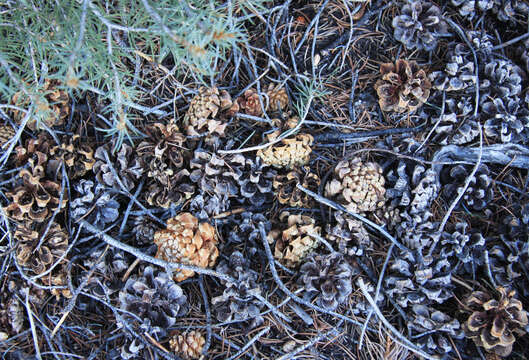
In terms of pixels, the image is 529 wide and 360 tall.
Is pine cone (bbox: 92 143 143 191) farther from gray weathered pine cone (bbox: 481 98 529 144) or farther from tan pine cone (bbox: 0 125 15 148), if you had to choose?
gray weathered pine cone (bbox: 481 98 529 144)

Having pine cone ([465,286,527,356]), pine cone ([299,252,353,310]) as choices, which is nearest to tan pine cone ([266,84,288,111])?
pine cone ([299,252,353,310])

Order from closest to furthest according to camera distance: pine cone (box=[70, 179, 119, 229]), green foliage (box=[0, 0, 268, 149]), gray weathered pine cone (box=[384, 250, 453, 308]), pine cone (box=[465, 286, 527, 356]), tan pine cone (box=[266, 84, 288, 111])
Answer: green foliage (box=[0, 0, 268, 149])
pine cone (box=[465, 286, 527, 356])
gray weathered pine cone (box=[384, 250, 453, 308])
pine cone (box=[70, 179, 119, 229])
tan pine cone (box=[266, 84, 288, 111])

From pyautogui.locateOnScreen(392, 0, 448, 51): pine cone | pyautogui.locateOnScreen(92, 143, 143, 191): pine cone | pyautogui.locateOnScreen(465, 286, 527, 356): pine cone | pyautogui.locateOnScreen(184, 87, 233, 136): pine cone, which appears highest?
pyautogui.locateOnScreen(392, 0, 448, 51): pine cone

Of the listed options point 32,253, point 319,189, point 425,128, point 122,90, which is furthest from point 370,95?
point 32,253

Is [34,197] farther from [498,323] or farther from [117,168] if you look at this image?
[498,323]

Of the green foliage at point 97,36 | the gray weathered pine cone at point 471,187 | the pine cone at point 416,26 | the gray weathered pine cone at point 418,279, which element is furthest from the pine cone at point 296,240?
the pine cone at point 416,26

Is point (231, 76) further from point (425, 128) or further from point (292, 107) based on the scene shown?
point (425, 128)

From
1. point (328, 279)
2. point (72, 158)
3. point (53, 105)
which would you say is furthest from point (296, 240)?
point (53, 105)
